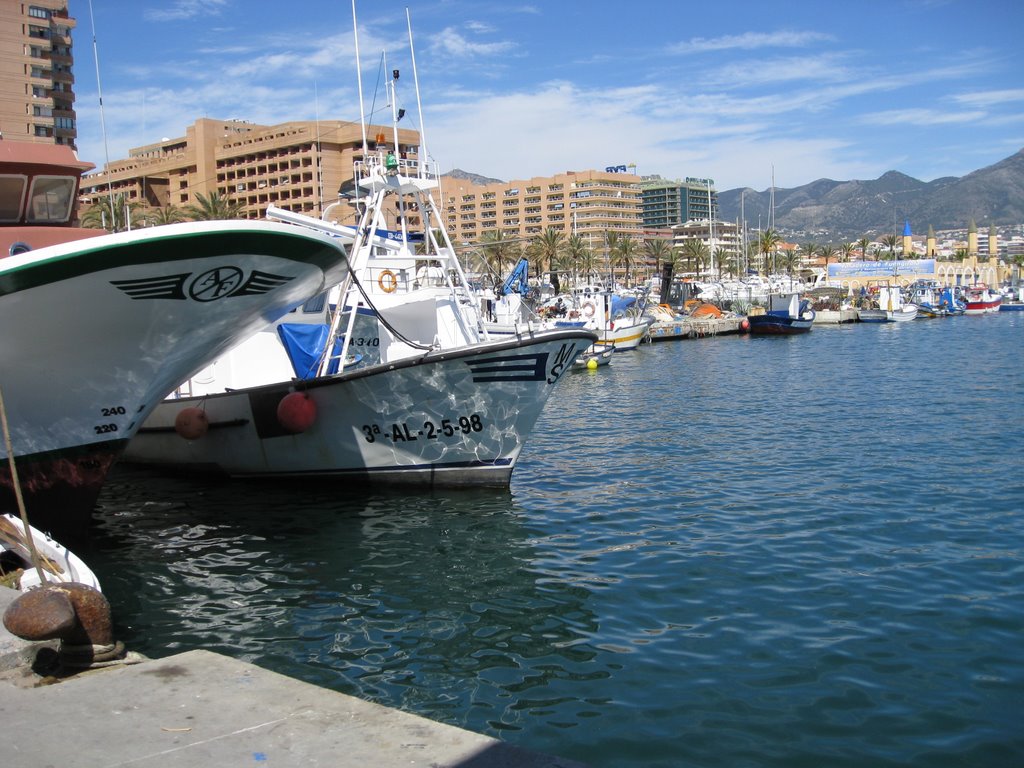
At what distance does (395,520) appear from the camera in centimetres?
1335

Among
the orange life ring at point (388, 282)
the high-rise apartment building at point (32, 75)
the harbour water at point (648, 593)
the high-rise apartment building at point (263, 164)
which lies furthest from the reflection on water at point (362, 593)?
the high-rise apartment building at point (263, 164)

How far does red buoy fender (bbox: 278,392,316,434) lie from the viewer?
563 inches

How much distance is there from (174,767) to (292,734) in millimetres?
632

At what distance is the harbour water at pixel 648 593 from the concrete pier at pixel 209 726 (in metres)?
1.59

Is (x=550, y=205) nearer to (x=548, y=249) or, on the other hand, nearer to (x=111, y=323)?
(x=548, y=249)

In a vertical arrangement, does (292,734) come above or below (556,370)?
below

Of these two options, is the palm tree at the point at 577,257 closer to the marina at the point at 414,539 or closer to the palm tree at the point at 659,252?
the palm tree at the point at 659,252

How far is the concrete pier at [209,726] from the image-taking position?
471cm

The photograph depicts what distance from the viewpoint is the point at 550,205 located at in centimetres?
17675

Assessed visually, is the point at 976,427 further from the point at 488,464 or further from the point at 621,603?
the point at 621,603

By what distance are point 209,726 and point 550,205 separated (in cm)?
17573

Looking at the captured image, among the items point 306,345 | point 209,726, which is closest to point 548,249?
point 306,345

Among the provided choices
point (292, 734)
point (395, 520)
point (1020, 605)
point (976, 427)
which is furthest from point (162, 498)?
point (976, 427)

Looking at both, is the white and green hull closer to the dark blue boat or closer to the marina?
the marina
